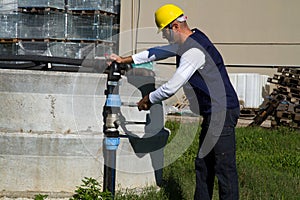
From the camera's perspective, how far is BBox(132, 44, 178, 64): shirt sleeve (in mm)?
4145

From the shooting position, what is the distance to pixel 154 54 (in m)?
4.22

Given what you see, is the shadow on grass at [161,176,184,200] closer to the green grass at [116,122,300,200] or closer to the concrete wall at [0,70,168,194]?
the green grass at [116,122,300,200]

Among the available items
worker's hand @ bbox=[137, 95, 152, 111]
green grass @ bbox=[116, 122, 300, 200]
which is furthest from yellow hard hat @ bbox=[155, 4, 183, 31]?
green grass @ bbox=[116, 122, 300, 200]

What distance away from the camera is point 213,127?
12.6 feet

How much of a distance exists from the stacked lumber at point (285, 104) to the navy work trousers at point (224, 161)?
6326 millimetres

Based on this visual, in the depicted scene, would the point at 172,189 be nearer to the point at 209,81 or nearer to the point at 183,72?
the point at 209,81

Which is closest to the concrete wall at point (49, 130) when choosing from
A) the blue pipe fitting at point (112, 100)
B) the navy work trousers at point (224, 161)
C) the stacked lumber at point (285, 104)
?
the blue pipe fitting at point (112, 100)

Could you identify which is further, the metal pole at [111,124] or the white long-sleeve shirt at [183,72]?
the metal pole at [111,124]

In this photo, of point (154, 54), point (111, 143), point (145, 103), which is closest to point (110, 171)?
point (111, 143)

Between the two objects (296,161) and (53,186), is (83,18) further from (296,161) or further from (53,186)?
(296,161)

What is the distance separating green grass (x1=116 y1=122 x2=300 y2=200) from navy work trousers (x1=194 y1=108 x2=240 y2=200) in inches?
17.3

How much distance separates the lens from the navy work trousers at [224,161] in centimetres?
382

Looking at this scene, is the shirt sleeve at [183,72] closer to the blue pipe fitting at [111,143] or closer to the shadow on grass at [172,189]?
the blue pipe fitting at [111,143]

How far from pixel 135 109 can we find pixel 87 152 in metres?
0.58
